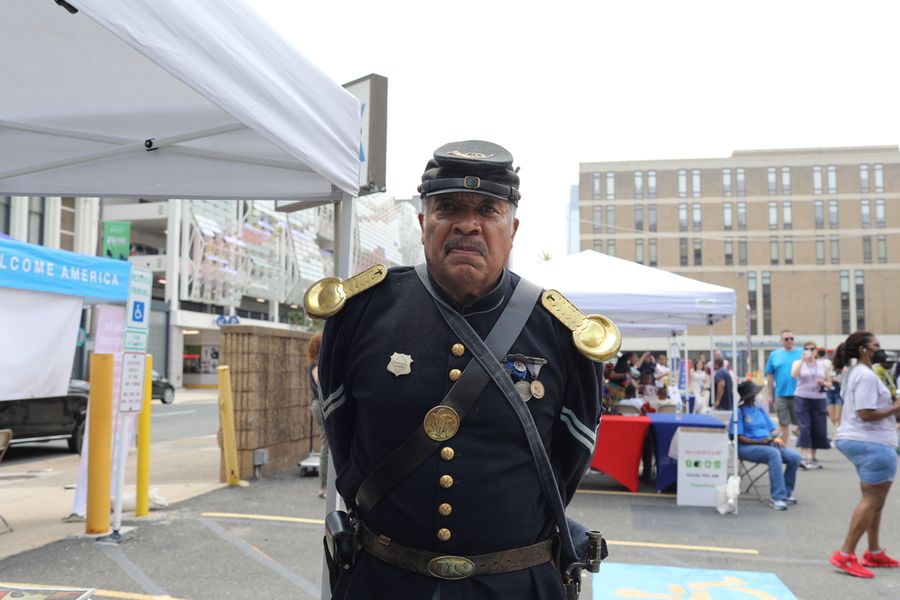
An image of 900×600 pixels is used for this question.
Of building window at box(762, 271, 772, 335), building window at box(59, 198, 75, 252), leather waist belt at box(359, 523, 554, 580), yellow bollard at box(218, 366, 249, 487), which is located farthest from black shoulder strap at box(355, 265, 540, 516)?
building window at box(762, 271, 772, 335)

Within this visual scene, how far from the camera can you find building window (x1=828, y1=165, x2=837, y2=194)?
7081cm

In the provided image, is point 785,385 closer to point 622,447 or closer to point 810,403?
point 810,403

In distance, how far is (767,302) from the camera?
231ft

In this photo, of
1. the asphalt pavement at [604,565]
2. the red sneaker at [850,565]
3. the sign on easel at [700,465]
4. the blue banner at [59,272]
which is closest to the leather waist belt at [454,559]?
the asphalt pavement at [604,565]

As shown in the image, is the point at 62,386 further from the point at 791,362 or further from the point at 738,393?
the point at 791,362

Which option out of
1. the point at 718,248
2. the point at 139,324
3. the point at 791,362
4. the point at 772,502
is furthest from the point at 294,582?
the point at 718,248

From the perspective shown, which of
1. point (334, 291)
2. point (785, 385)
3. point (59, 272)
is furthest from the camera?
point (785, 385)

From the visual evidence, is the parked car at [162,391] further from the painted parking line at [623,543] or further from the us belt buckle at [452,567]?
the us belt buckle at [452,567]

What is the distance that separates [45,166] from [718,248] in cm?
7466

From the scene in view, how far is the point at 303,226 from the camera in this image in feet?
154

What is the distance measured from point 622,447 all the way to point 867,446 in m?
3.48

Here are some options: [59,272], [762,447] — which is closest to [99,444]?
[59,272]

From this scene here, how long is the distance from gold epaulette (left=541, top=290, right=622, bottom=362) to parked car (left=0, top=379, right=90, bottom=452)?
396 inches

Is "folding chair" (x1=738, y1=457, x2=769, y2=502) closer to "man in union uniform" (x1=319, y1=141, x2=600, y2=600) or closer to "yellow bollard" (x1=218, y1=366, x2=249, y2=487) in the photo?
"yellow bollard" (x1=218, y1=366, x2=249, y2=487)
